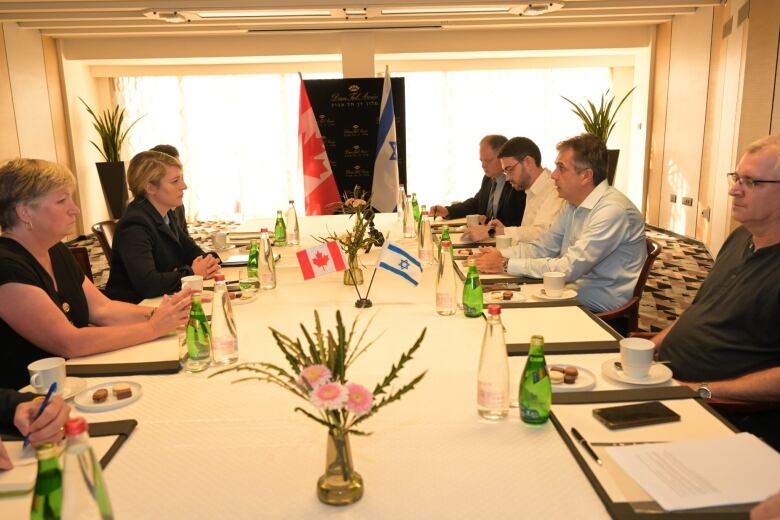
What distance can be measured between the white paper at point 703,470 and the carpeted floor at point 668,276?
10.4 ft

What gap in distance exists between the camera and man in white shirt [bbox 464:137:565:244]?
3693 mm

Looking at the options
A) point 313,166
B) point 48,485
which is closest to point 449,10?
point 313,166

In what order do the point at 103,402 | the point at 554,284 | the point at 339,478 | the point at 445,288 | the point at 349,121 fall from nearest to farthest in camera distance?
the point at 339,478 < the point at 103,402 < the point at 445,288 < the point at 554,284 < the point at 349,121

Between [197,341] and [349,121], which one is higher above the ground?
[349,121]

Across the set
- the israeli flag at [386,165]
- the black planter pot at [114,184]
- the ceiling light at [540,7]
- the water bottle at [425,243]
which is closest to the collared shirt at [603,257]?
the water bottle at [425,243]

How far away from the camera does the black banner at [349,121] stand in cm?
784

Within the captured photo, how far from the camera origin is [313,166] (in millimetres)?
7250

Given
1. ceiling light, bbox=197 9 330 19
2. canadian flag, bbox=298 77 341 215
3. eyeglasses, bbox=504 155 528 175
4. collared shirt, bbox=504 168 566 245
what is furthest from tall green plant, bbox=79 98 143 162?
collared shirt, bbox=504 168 566 245

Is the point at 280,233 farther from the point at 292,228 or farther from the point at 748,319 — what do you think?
the point at 748,319

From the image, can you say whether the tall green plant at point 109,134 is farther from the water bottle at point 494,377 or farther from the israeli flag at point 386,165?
the water bottle at point 494,377

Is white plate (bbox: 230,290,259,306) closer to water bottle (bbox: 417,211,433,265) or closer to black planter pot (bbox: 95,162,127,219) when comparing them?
water bottle (bbox: 417,211,433,265)

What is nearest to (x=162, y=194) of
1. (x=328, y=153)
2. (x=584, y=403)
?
(x=584, y=403)

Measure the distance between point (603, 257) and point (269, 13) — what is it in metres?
4.97

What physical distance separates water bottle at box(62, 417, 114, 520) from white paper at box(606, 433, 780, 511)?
894 millimetres
